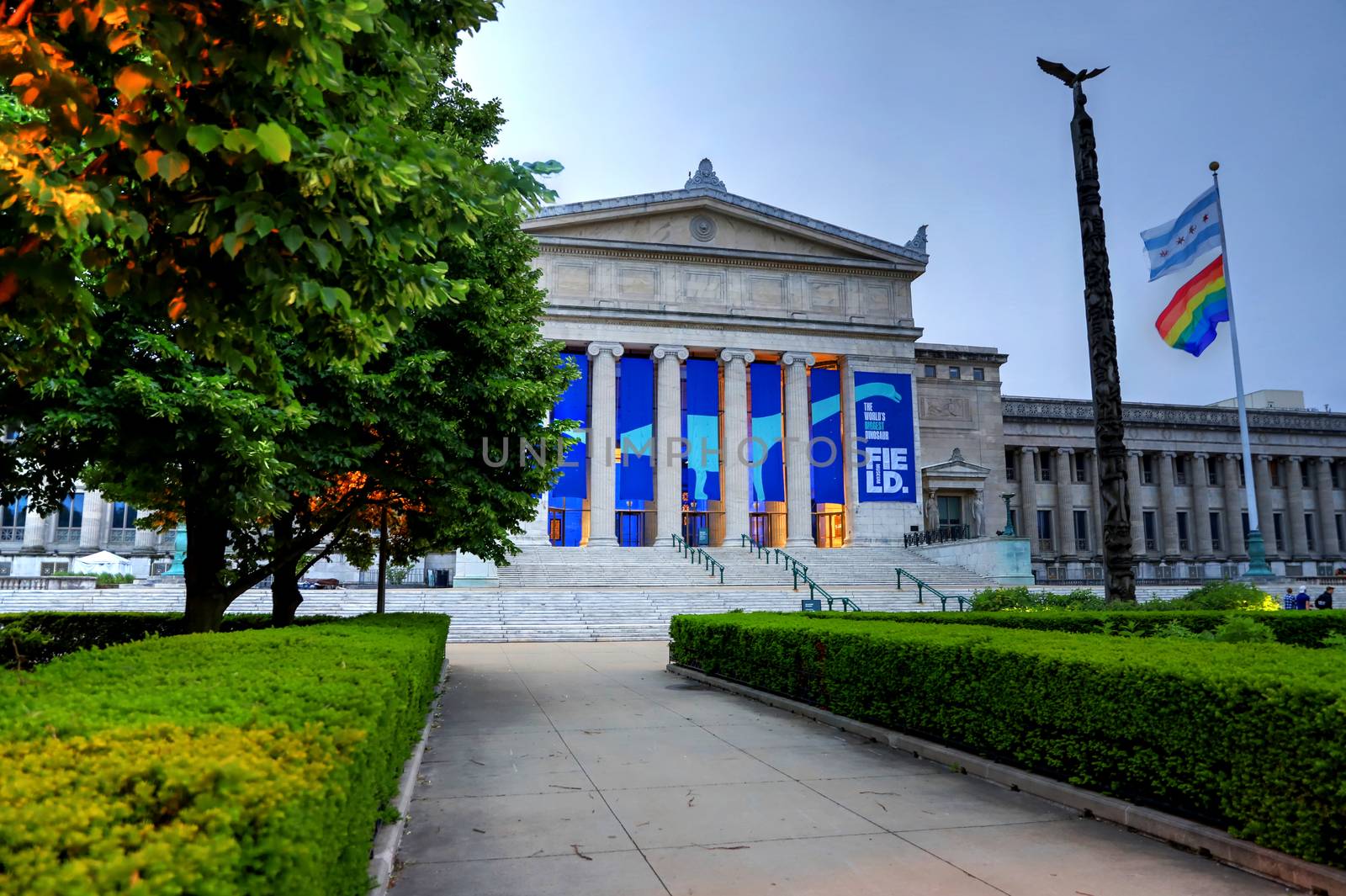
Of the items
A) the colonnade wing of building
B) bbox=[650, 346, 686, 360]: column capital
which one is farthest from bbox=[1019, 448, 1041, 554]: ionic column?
bbox=[650, 346, 686, 360]: column capital

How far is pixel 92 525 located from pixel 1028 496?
59.1 m

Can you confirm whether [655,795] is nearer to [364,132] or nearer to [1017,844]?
[1017,844]

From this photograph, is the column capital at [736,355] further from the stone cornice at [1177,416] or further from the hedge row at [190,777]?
the hedge row at [190,777]

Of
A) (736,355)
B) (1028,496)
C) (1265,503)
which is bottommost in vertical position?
(1265,503)

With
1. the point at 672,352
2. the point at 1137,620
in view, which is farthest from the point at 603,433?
the point at 1137,620

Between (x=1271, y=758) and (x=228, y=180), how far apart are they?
24.4ft

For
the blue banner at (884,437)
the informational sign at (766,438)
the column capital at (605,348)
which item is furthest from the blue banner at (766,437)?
the column capital at (605,348)

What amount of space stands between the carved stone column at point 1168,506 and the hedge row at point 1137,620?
51975 millimetres

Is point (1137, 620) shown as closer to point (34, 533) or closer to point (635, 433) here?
point (635, 433)

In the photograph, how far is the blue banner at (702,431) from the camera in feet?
160

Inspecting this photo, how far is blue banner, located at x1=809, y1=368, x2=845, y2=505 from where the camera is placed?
168ft

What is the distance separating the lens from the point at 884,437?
5128 centimetres

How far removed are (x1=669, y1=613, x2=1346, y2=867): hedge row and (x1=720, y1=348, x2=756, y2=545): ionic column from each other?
3835 centimetres

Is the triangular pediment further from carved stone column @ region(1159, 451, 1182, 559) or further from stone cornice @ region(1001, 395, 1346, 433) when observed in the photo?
carved stone column @ region(1159, 451, 1182, 559)
